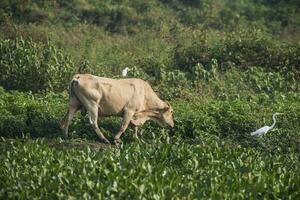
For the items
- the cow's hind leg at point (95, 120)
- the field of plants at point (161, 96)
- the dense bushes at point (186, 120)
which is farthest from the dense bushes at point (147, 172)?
the dense bushes at point (186, 120)

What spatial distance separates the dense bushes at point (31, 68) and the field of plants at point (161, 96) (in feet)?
0.09

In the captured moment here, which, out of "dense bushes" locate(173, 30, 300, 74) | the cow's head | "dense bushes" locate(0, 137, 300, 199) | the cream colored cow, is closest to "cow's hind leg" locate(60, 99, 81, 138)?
the cream colored cow

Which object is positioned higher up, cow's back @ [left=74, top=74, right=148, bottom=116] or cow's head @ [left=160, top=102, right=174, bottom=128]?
cow's back @ [left=74, top=74, right=148, bottom=116]

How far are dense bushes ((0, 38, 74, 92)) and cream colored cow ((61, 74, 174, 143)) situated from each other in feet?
14.2

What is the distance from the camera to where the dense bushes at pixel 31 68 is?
2093 centimetres

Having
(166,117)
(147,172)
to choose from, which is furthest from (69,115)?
(147,172)

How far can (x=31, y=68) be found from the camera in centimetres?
2112

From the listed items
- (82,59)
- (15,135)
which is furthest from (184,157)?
(82,59)

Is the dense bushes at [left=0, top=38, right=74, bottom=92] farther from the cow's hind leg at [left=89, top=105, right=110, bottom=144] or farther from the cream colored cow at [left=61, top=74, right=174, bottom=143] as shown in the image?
the cow's hind leg at [left=89, top=105, right=110, bottom=144]

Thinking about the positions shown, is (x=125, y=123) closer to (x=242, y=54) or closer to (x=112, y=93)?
(x=112, y=93)

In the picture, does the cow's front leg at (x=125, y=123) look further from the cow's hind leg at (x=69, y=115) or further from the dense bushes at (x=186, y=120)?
the cow's hind leg at (x=69, y=115)

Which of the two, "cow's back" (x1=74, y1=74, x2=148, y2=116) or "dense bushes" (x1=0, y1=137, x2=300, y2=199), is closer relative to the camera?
"dense bushes" (x1=0, y1=137, x2=300, y2=199)

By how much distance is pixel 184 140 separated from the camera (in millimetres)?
16219

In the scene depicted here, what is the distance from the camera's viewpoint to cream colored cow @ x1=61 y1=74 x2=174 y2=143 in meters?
16.1
